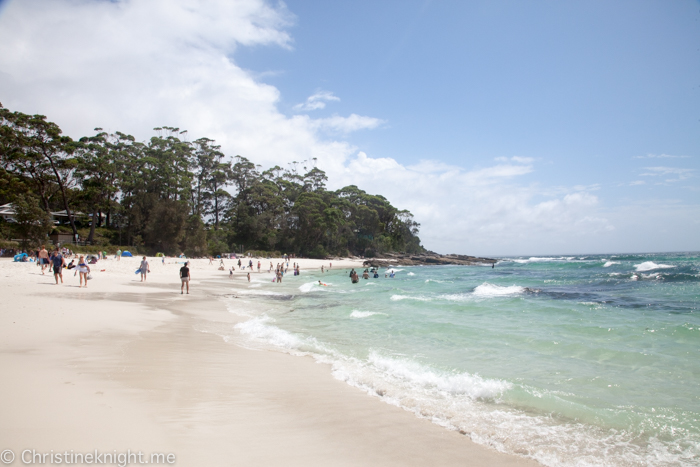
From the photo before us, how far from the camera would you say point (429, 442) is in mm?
3688

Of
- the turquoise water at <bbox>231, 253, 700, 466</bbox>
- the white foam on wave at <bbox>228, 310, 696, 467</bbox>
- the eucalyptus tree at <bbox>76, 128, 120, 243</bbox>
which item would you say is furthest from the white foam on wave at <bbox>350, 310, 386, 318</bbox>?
the eucalyptus tree at <bbox>76, 128, 120, 243</bbox>

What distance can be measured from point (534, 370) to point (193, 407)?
5645mm

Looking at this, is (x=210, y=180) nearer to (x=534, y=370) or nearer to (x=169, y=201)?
(x=169, y=201)

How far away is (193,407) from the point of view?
3984 millimetres

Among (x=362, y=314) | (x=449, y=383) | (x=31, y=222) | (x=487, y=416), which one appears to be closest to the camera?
(x=487, y=416)

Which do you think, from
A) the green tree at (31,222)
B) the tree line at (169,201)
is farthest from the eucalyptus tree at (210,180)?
the green tree at (31,222)

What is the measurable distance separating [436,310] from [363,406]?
9500 mm

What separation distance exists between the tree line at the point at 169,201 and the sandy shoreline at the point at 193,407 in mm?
29794

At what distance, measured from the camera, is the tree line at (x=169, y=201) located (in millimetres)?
34406

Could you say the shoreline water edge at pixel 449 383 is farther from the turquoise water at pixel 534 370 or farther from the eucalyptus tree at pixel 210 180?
the eucalyptus tree at pixel 210 180

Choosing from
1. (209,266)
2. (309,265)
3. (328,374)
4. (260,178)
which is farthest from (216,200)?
(328,374)

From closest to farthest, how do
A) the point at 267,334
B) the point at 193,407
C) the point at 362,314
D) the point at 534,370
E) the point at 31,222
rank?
the point at 193,407
the point at 534,370
the point at 267,334
the point at 362,314
the point at 31,222

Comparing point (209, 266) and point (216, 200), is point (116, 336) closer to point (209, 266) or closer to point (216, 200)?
point (209, 266)

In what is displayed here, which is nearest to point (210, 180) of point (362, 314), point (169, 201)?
point (169, 201)
